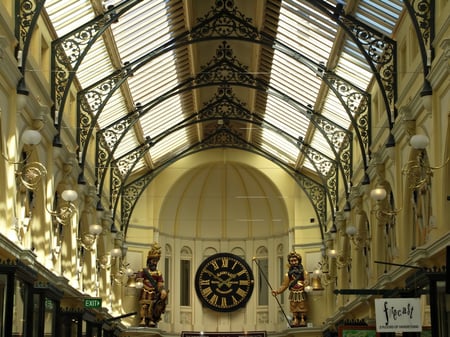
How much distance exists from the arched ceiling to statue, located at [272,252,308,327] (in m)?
2.46

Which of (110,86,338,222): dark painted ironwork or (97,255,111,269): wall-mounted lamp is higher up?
(110,86,338,222): dark painted ironwork

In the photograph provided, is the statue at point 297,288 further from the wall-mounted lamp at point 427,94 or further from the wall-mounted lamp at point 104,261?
the wall-mounted lamp at point 427,94

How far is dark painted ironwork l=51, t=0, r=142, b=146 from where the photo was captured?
2572cm

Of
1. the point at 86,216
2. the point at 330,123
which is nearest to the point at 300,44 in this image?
the point at 330,123

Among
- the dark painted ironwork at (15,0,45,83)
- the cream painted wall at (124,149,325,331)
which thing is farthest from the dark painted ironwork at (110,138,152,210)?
the dark painted ironwork at (15,0,45,83)

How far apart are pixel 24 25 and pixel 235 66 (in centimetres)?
1530

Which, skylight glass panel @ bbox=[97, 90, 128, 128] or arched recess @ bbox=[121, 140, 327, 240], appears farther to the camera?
arched recess @ bbox=[121, 140, 327, 240]

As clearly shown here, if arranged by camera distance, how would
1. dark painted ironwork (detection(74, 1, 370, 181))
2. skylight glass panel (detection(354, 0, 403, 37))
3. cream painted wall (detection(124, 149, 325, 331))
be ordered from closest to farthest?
skylight glass panel (detection(354, 0, 403, 37)), dark painted ironwork (detection(74, 1, 370, 181)), cream painted wall (detection(124, 149, 325, 331))

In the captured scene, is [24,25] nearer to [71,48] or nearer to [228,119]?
[71,48]

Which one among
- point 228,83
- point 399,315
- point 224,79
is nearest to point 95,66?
point 228,83

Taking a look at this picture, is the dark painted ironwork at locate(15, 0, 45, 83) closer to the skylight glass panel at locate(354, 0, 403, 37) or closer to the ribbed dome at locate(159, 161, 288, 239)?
the skylight glass panel at locate(354, 0, 403, 37)

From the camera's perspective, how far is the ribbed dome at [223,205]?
154ft

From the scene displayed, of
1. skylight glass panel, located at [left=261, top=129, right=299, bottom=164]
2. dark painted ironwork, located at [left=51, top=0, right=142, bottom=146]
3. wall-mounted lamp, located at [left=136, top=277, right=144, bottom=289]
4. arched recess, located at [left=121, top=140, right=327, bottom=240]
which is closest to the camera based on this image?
dark painted ironwork, located at [left=51, top=0, right=142, bottom=146]

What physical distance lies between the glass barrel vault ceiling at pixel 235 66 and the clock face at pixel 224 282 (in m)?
5.38
